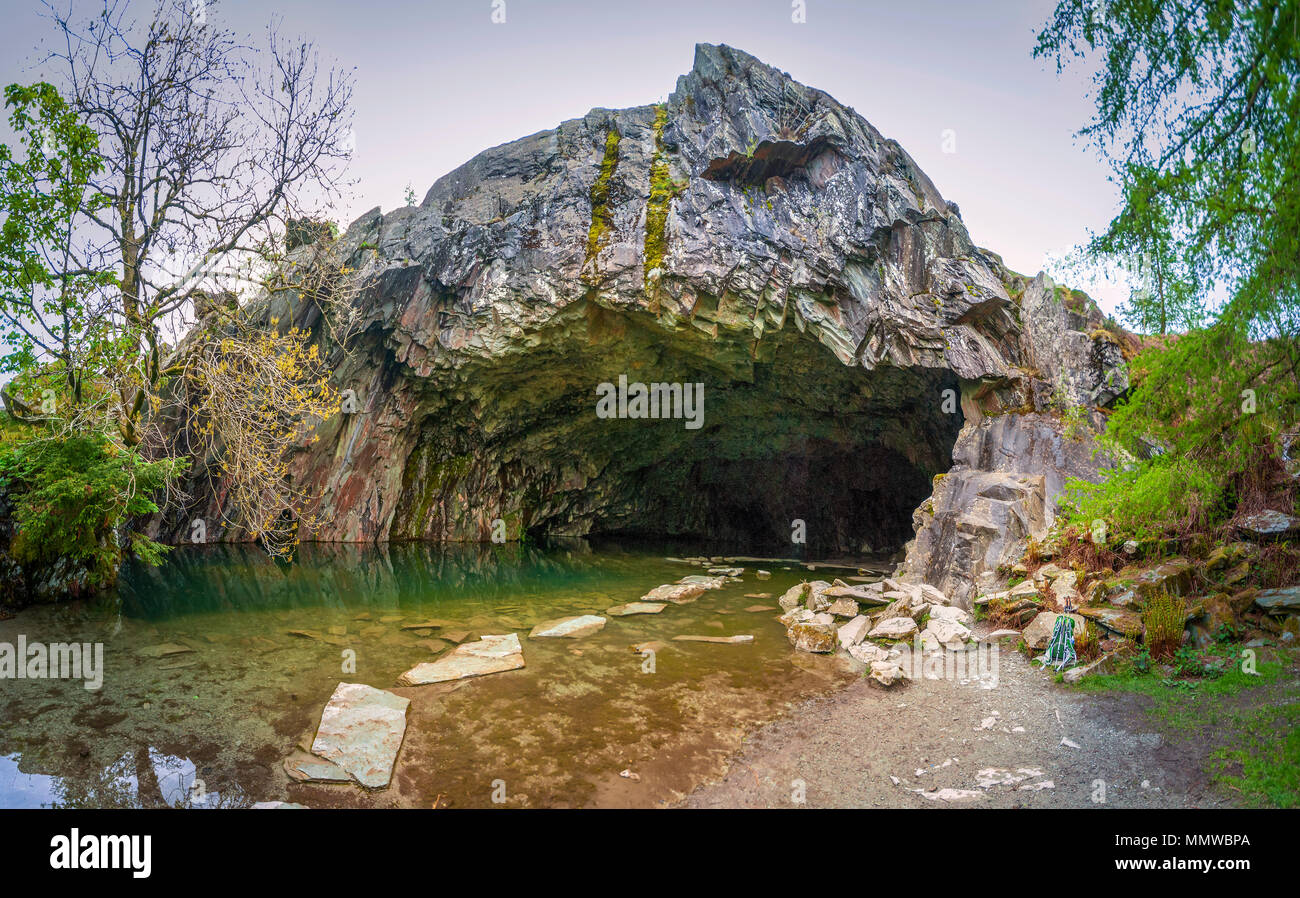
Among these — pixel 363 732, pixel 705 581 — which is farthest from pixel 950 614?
pixel 363 732

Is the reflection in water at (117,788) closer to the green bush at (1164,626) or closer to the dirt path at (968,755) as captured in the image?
the dirt path at (968,755)

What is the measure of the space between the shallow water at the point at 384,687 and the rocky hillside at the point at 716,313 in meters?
6.91

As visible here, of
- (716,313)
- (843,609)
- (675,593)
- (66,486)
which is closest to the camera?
(66,486)

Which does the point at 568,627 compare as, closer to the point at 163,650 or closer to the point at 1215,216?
the point at 163,650

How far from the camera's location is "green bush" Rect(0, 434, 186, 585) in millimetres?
10320

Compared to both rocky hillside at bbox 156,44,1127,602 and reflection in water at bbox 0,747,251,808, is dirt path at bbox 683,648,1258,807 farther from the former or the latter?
rocky hillside at bbox 156,44,1127,602

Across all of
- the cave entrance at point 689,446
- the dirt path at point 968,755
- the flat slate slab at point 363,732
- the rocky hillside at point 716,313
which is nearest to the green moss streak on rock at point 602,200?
the rocky hillside at point 716,313

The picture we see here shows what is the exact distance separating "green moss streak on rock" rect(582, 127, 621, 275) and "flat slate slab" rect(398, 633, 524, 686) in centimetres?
1321

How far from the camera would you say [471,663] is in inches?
323

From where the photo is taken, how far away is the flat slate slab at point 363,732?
516 centimetres

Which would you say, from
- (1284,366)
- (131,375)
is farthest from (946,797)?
(131,375)

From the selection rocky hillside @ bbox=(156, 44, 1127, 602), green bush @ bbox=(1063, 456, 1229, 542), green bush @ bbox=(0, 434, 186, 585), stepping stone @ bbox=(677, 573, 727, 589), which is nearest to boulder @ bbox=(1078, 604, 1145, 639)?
green bush @ bbox=(1063, 456, 1229, 542)

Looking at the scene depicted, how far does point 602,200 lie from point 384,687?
16.5m
